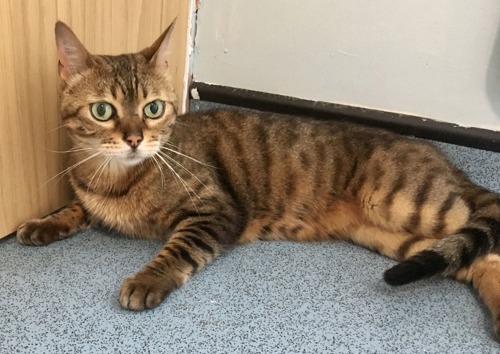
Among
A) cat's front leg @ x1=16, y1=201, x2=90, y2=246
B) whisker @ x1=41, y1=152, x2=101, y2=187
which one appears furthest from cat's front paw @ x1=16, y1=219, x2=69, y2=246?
whisker @ x1=41, y1=152, x2=101, y2=187

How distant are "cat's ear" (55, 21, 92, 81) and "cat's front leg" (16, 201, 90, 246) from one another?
0.37 meters

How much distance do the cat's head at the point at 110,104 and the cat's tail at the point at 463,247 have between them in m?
0.63

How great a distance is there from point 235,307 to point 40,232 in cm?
54

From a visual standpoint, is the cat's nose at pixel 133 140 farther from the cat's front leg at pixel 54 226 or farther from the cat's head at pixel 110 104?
the cat's front leg at pixel 54 226

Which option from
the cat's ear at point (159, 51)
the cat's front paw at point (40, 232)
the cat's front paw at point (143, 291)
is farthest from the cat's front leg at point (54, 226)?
the cat's ear at point (159, 51)

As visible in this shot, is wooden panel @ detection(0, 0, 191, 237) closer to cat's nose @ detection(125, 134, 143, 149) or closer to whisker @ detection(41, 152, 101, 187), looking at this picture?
whisker @ detection(41, 152, 101, 187)

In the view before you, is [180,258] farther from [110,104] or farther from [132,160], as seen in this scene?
[110,104]

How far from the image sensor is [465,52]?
1583 millimetres

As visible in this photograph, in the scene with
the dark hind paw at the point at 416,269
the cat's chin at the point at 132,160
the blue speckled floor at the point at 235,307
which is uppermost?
the cat's chin at the point at 132,160

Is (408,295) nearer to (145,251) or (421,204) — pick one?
(421,204)

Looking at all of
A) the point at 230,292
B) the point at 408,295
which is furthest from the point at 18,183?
the point at 408,295

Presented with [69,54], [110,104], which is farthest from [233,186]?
[69,54]

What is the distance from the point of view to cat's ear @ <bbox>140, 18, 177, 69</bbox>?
129cm

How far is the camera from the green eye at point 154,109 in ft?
4.11
